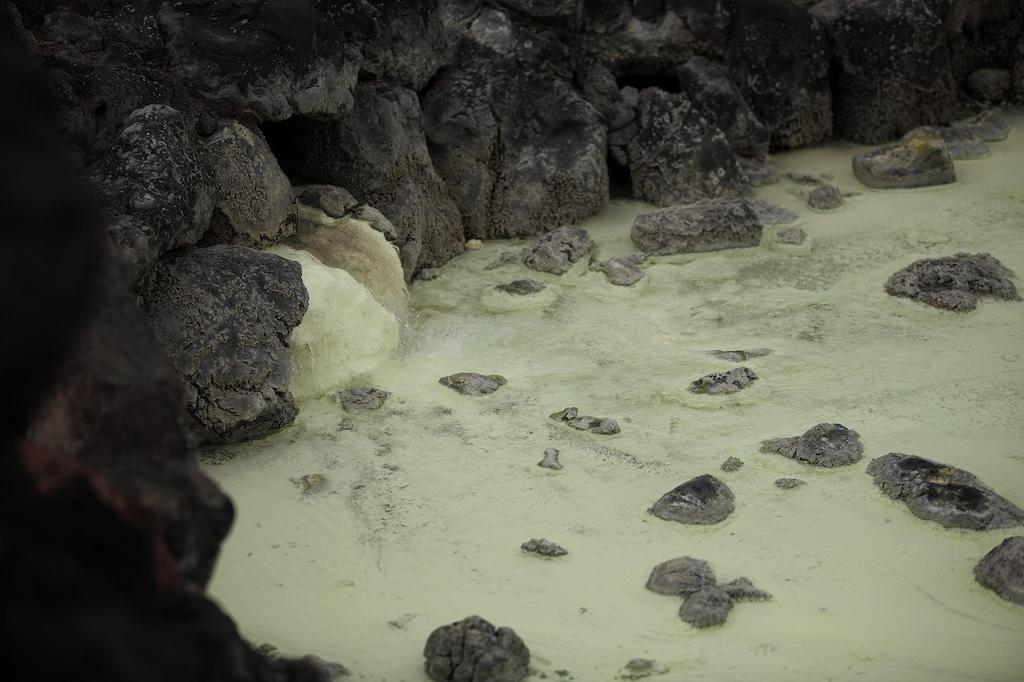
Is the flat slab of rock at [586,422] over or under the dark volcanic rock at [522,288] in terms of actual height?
under

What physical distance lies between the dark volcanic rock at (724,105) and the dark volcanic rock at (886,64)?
2.74 feet

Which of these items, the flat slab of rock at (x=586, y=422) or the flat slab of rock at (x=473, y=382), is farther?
the flat slab of rock at (x=473, y=382)

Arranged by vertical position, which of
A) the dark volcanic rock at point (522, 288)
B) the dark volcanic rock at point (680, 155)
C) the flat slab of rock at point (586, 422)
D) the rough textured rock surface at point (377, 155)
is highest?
the rough textured rock surface at point (377, 155)

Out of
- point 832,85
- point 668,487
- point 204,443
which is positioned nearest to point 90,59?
point 204,443

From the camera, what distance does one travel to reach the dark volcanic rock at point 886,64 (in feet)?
27.9

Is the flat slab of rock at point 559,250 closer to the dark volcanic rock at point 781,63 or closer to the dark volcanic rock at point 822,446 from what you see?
the dark volcanic rock at point 781,63

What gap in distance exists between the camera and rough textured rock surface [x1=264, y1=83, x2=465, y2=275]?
21.6 feet

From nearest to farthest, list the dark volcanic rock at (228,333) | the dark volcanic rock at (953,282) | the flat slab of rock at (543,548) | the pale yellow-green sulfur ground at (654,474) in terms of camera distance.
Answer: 1. the pale yellow-green sulfur ground at (654,474)
2. the flat slab of rock at (543,548)
3. the dark volcanic rock at (228,333)
4. the dark volcanic rock at (953,282)

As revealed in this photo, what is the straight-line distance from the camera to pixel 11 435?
82.5 inches

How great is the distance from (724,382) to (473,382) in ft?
3.66

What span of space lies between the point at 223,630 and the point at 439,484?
2587 millimetres

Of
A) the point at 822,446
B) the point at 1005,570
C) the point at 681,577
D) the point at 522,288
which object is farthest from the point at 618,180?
the point at 1005,570

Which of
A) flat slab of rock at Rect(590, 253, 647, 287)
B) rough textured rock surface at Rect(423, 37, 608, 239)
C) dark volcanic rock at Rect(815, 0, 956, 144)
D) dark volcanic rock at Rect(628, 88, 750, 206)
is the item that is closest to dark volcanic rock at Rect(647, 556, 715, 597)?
flat slab of rock at Rect(590, 253, 647, 287)

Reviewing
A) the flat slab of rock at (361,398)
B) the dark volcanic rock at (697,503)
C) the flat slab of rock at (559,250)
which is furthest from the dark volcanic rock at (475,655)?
the flat slab of rock at (559,250)
